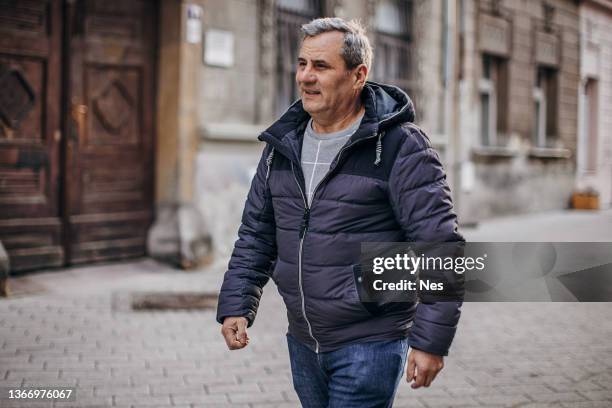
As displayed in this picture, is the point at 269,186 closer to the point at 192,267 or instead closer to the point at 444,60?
the point at 192,267

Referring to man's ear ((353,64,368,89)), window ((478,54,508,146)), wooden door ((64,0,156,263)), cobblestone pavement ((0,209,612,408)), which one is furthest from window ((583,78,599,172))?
man's ear ((353,64,368,89))

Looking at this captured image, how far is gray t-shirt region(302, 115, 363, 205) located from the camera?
287 centimetres

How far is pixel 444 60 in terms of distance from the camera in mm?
14242

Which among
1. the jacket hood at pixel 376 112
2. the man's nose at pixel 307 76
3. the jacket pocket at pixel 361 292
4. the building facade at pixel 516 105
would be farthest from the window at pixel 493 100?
the jacket pocket at pixel 361 292

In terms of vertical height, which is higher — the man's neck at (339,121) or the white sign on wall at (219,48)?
the white sign on wall at (219,48)

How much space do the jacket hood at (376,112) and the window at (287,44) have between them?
316 inches

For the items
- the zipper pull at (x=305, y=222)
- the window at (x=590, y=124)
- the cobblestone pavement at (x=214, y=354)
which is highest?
the window at (x=590, y=124)

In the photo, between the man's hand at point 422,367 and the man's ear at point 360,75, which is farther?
the man's ear at point 360,75

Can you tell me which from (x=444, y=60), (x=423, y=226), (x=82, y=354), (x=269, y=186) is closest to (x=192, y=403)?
(x=82, y=354)

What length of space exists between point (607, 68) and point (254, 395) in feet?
59.2

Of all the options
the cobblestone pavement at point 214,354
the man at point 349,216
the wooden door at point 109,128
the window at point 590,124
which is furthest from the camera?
the window at point 590,124

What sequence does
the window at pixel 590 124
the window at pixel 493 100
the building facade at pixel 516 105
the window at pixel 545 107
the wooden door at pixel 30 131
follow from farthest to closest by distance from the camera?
the window at pixel 590 124, the window at pixel 545 107, the window at pixel 493 100, the building facade at pixel 516 105, the wooden door at pixel 30 131

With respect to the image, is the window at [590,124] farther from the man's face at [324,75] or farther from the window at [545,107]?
the man's face at [324,75]

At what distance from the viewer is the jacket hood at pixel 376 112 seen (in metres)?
2.81
